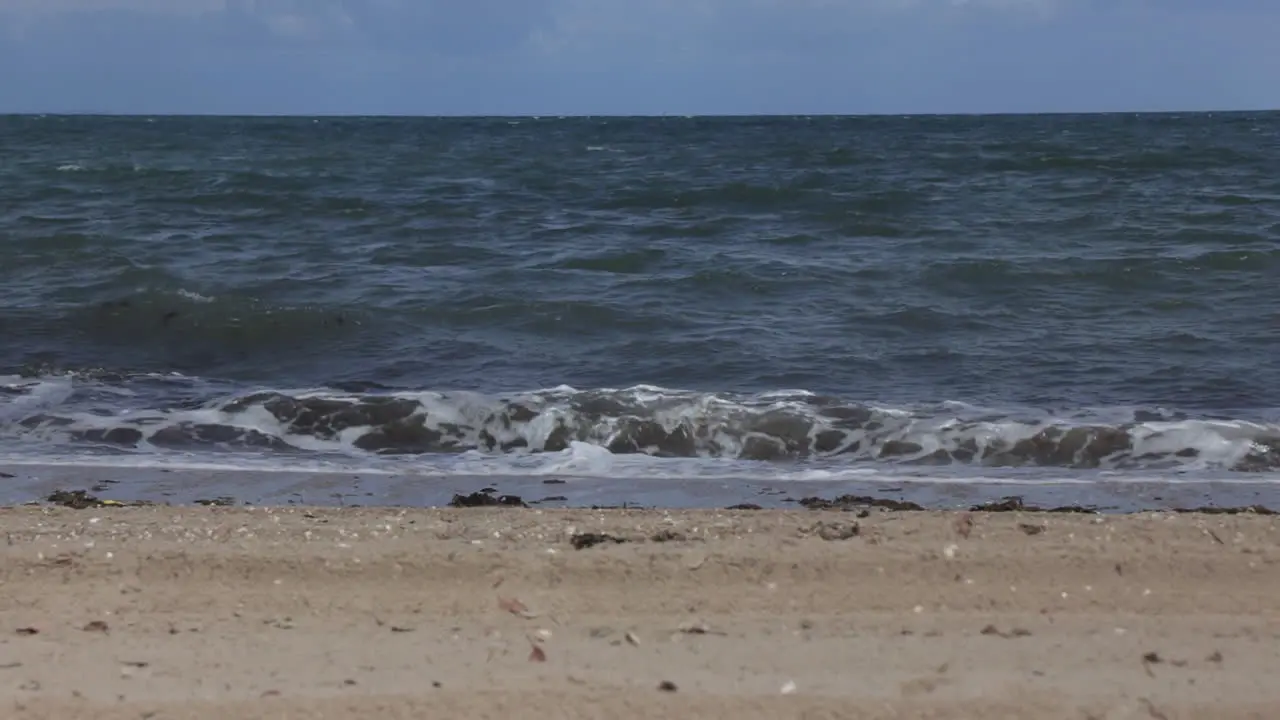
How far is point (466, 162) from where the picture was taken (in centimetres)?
2778

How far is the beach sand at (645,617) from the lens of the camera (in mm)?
3256

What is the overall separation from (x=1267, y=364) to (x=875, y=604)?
609 cm

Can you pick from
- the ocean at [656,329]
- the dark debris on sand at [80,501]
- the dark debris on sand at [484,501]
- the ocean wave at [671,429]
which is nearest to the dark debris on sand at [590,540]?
the dark debris on sand at [484,501]

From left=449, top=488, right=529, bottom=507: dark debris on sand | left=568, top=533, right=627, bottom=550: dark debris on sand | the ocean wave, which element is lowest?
the ocean wave

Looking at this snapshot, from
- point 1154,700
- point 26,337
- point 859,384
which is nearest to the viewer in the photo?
point 1154,700

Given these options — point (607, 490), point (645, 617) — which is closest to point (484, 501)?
point (607, 490)

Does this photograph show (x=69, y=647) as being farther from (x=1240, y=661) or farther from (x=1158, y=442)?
(x=1158, y=442)

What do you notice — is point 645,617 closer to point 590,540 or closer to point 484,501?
point 590,540

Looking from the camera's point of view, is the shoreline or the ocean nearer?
the shoreline

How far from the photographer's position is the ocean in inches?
278

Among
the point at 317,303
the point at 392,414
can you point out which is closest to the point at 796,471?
the point at 392,414

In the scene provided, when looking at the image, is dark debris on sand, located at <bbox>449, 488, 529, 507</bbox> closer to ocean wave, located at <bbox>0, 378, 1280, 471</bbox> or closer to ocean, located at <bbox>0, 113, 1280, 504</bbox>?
ocean, located at <bbox>0, 113, 1280, 504</bbox>

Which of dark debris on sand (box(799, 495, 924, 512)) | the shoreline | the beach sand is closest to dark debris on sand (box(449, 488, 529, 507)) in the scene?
the shoreline

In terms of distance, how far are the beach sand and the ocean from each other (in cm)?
174
